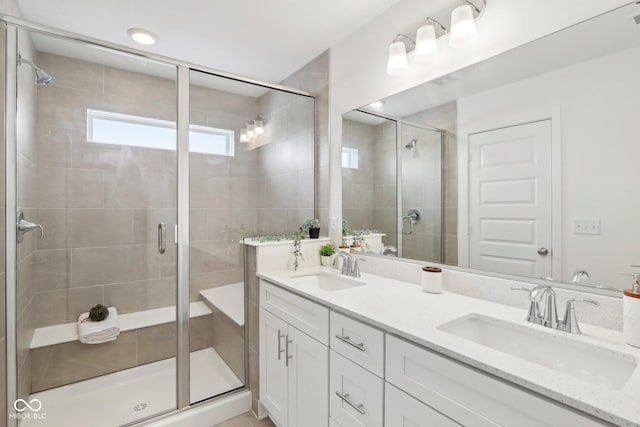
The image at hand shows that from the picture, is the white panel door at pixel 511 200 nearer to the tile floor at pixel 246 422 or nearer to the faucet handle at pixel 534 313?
the faucet handle at pixel 534 313

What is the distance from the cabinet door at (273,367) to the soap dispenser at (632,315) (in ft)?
4.41

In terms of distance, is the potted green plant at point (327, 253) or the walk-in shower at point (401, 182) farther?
the potted green plant at point (327, 253)

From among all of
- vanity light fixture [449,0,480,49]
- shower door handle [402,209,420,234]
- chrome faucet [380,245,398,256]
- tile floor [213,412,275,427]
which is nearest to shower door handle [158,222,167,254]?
tile floor [213,412,275,427]

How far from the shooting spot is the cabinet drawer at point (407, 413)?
34.7 inches

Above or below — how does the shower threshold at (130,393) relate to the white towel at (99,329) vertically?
below

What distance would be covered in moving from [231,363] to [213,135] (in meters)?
1.54

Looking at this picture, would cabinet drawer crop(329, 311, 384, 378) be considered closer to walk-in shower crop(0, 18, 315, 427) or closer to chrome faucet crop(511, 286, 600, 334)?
chrome faucet crop(511, 286, 600, 334)

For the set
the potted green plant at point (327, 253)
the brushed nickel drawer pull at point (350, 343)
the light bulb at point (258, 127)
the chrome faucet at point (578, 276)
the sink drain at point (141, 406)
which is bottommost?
the sink drain at point (141, 406)

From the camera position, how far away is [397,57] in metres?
1.63

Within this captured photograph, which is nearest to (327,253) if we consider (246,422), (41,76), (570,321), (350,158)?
(350,158)

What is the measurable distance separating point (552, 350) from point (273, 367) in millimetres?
1345

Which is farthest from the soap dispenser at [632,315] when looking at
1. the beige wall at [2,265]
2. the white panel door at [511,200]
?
the beige wall at [2,265]

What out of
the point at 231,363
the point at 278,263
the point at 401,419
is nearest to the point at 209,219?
the point at 278,263

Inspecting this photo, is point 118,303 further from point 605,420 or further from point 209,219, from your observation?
point 605,420
